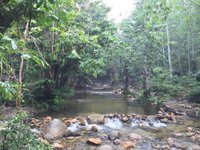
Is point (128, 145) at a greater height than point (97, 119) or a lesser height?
lesser

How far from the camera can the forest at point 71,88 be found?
2.93m

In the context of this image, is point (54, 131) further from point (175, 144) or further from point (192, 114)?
point (192, 114)

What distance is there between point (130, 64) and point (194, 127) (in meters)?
7.58

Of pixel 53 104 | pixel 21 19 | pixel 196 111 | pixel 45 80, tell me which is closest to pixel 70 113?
pixel 53 104

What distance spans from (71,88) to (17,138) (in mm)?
7639

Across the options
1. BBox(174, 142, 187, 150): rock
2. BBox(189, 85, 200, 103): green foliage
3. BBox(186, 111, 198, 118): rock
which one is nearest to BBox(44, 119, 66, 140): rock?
BBox(174, 142, 187, 150): rock

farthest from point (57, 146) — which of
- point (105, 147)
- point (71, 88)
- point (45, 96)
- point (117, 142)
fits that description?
point (71, 88)

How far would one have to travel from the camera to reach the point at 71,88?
1126cm

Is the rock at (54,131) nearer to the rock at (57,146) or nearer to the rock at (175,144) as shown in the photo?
the rock at (57,146)

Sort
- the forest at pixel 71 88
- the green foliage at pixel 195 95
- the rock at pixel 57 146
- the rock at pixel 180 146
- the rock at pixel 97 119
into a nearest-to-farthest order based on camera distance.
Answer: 1. the forest at pixel 71 88
2. the rock at pixel 57 146
3. the rock at pixel 180 146
4. the rock at pixel 97 119
5. the green foliage at pixel 195 95

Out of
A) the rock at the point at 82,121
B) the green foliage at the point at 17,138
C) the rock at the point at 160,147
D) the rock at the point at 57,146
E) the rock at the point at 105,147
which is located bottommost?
the rock at the point at 160,147

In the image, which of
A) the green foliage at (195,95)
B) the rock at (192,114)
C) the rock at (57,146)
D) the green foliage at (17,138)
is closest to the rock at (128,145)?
the rock at (57,146)

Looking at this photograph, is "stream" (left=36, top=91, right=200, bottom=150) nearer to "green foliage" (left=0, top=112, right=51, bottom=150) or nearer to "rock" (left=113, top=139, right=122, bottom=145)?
"rock" (left=113, top=139, right=122, bottom=145)

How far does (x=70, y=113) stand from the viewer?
31.0ft
